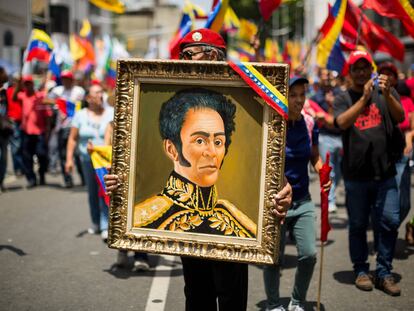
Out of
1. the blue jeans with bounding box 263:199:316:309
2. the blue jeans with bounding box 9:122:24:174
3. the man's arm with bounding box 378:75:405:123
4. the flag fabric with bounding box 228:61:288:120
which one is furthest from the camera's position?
the blue jeans with bounding box 9:122:24:174

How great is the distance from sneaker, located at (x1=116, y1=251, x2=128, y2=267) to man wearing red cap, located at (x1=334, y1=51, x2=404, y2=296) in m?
2.29

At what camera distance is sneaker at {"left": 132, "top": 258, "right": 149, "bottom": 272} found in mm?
6566

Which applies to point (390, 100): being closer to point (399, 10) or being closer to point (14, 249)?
point (399, 10)

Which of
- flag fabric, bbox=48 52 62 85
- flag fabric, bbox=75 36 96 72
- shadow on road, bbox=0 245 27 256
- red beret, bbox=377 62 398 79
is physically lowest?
shadow on road, bbox=0 245 27 256

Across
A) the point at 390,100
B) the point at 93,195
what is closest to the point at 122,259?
the point at 93,195

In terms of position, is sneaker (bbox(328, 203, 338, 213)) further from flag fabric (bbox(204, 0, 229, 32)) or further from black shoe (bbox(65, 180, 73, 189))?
black shoe (bbox(65, 180, 73, 189))

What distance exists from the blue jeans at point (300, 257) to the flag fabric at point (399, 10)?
8.71ft


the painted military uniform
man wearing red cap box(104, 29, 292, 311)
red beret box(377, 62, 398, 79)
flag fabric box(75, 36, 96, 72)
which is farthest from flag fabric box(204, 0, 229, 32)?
flag fabric box(75, 36, 96, 72)

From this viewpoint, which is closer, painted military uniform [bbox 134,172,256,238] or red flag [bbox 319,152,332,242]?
painted military uniform [bbox 134,172,256,238]

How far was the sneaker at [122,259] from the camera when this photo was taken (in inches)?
259

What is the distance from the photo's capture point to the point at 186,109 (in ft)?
11.2

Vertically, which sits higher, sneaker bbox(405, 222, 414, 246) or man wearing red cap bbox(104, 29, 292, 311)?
man wearing red cap bbox(104, 29, 292, 311)

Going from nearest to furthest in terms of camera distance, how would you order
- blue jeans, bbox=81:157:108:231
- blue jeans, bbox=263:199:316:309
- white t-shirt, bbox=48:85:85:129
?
blue jeans, bbox=263:199:316:309 → blue jeans, bbox=81:157:108:231 → white t-shirt, bbox=48:85:85:129

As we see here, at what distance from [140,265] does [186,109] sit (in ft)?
11.4
